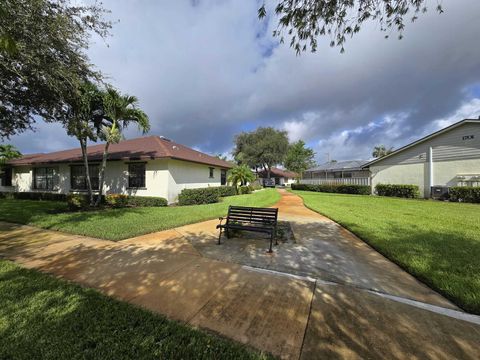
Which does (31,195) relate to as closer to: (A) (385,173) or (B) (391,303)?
(B) (391,303)

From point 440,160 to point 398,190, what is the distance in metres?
3.86

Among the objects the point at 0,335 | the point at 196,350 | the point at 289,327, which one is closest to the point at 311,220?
the point at 289,327

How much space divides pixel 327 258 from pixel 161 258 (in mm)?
3792

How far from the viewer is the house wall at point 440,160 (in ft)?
53.4

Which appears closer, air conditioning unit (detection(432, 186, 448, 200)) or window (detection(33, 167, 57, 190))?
air conditioning unit (detection(432, 186, 448, 200))

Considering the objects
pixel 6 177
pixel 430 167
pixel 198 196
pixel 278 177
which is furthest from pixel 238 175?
pixel 278 177

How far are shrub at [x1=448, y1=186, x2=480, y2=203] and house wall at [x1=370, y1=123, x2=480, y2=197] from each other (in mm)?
1435

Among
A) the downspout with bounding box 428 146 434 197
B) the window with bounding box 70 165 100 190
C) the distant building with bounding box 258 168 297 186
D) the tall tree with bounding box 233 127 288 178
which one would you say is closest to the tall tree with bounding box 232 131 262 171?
the tall tree with bounding box 233 127 288 178

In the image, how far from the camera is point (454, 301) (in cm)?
324

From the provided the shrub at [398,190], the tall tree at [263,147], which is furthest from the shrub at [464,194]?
the tall tree at [263,147]

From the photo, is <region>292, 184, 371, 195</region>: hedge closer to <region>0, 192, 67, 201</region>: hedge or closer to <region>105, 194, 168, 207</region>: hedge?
<region>105, 194, 168, 207</region>: hedge

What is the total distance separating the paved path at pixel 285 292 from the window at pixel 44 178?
1518 cm

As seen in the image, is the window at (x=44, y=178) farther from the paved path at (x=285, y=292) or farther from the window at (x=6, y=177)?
the paved path at (x=285, y=292)

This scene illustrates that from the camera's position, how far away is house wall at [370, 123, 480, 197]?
16.3 meters
